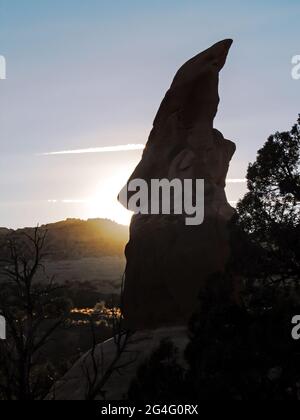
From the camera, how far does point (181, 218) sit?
2267 cm

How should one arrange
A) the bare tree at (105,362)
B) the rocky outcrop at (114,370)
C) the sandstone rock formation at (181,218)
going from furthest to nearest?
the sandstone rock formation at (181,218) → the rocky outcrop at (114,370) → the bare tree at (105,362)

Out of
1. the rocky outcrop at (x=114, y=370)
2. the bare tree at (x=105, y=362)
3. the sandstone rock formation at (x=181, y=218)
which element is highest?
the sandstone rock formation at (x=181, y=218)

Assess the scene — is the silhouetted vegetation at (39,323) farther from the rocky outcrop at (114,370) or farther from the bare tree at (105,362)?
the rocky outcrop at (114,370)

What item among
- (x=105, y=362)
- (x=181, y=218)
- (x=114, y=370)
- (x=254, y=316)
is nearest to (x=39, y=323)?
(x=254, y=316)

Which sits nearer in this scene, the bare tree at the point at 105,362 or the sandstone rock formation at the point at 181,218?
the bare tree at the point at 105,362

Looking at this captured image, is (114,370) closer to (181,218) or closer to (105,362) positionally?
(105,362)

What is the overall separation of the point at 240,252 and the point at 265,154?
8.96ft

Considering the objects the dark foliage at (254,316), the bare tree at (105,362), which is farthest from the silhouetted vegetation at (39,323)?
the dark foliage at (254,316)

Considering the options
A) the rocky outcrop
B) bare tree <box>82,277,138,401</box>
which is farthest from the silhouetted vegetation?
the rocky outcrop

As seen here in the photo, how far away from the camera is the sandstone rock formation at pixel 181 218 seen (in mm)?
21844
